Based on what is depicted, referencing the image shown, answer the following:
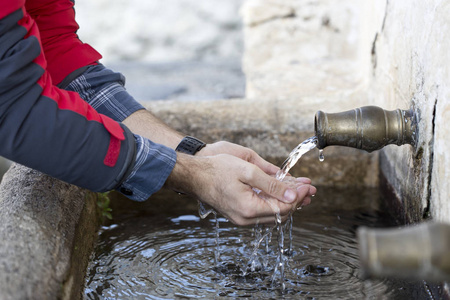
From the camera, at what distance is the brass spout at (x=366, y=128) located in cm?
182

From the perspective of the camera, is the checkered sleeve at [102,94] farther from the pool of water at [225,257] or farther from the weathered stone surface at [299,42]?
the weathered stone surface at [299,42]

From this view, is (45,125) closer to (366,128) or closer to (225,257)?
(225,257)

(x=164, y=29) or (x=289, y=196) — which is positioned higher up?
(x=164, y=29)

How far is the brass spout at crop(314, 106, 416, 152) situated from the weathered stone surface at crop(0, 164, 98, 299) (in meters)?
0.77

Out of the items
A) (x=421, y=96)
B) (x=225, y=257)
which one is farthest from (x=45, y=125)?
(x=421, y=96)

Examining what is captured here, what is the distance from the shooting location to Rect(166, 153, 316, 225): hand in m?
1.67

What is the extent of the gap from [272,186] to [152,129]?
54cm

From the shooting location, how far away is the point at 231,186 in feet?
5.48

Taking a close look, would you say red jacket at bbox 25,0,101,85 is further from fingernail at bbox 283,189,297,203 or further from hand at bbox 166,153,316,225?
fingernail at bbox 283,189,297,203

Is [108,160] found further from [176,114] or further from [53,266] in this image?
[176,114]

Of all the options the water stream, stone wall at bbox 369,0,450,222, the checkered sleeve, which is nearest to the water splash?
the water stream

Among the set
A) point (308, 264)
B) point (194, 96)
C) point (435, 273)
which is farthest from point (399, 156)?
point (194, 96)

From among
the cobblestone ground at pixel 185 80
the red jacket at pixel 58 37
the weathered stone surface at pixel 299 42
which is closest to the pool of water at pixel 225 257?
the red jacket at pixel 58 37

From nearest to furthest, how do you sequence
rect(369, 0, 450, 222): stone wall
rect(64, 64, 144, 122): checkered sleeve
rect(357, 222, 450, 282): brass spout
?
rect(357, 222, 450, 282): brass spout → rect(369, 0, 450, 222): stone wall → rect(64, 64, 144, 122): checkered sleeve
